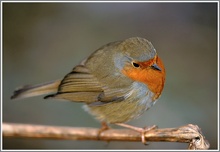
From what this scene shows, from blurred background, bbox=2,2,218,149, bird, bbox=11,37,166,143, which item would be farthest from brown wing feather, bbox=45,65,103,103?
blurred background, bbox=2,2,218,149

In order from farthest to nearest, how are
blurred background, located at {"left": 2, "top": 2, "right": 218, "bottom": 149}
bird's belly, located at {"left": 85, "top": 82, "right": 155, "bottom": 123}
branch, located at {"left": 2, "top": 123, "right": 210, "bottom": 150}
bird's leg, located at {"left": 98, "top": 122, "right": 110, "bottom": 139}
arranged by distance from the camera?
blurred background, located at {"left": 2, "top": 2, "right": 218, "bottom": 149}, bird's belly, located at {"left": 85, "top": 82, "right": 155, "bottom": 123}, bird's leg, located at {"left": 98, "top": 122, "right": 110, "bottom": 139}, branch, located at {"left": 2, "top": 123, "right": 210, "bottom": 150}

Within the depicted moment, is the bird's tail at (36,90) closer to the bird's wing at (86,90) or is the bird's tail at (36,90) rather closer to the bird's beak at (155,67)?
the bird's wing at (86,90)

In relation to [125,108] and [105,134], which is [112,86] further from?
[105,134]

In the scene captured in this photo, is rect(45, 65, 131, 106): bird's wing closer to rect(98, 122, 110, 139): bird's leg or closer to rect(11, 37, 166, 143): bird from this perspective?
rect(11, 37, 166, 143): bird

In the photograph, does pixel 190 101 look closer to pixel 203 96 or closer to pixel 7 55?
pixel 203 96

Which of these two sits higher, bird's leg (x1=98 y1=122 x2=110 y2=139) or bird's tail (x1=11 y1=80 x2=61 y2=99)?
bird's tail (x1=11 y1=80 x2=61 y2=99)

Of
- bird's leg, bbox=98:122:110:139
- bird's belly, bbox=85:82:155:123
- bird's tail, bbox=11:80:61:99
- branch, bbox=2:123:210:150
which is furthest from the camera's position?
bird's tail, bbox=11:80:61:99

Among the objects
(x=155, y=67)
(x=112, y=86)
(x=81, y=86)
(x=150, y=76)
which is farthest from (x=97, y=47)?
(x=155, y=67)
